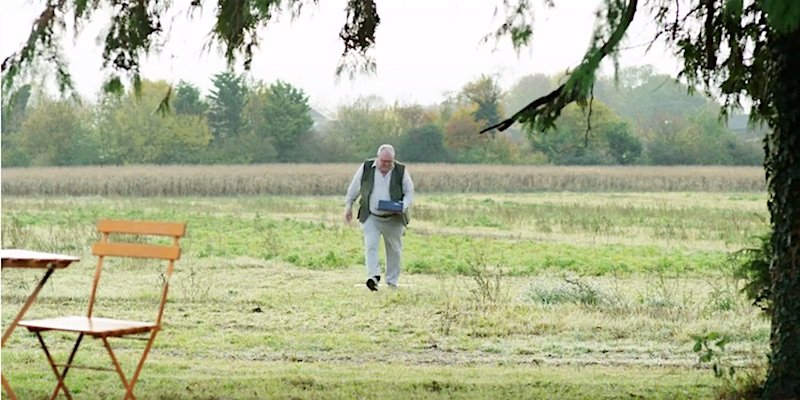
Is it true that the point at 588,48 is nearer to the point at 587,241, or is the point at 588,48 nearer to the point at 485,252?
the point at 485,252

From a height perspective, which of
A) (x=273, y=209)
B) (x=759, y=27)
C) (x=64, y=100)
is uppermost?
(x=759, y=27)

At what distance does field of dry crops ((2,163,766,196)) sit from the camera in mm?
40375

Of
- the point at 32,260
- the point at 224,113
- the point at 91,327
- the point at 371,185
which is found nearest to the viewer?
the point at 32,260

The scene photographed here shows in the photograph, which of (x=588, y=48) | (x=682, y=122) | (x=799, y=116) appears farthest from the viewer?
(x=682, y=122)

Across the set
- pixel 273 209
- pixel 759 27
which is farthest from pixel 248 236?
pixel 759 27

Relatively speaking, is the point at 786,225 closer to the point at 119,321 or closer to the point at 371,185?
the point at 119,321

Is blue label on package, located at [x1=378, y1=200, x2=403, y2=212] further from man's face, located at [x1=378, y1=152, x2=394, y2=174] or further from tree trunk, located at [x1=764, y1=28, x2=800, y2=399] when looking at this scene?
tree trunk, located at [x1=764, y1=28, x2=800, y2=399]

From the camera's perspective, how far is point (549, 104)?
6.93 metres

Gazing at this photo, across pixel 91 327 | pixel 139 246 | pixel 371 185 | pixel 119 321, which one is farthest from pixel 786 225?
pixel 371 185

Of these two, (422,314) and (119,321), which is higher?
(119,321)

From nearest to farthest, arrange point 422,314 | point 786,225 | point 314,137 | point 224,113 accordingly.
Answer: point 786,225 → point 422,314 → point 224,113 → point 314,137

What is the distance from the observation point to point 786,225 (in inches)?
273

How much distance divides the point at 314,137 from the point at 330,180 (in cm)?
1266

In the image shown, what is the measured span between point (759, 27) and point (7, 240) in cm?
1444
